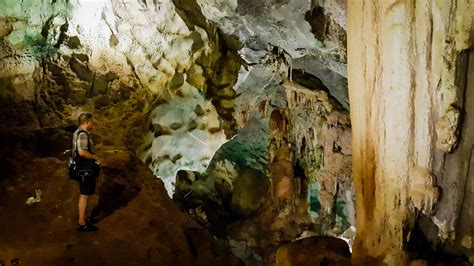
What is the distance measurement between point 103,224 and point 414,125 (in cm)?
333

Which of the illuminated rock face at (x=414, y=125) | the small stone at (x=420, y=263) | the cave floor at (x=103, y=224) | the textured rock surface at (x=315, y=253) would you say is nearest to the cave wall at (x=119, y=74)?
the cave floor at (x=103, y=224)

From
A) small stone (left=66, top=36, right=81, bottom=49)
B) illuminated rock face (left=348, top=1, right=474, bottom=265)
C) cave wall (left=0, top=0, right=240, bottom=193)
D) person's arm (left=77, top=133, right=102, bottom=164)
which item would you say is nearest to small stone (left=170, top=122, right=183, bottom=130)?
cave wall (left=0, top=0, right=240, bottom=193)

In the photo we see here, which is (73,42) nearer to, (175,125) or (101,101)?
(101,101)

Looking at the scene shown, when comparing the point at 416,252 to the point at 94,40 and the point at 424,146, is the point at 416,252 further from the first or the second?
the point at 94,40

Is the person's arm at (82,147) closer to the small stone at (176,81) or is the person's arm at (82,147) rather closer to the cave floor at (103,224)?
the cave floor at (103,224)

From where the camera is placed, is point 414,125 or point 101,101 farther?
point 101,101

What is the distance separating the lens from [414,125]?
3.12 m

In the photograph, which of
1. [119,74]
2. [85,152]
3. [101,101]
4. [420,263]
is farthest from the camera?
[119,74]

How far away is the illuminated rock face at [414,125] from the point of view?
2.96 meters

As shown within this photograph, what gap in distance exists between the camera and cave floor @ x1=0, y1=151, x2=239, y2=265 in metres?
4.59

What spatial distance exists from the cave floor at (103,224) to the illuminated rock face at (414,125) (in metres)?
2.11

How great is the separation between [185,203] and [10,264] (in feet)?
25.4

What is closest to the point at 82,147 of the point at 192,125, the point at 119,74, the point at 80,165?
the point at 80,165

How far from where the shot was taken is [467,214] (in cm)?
312
